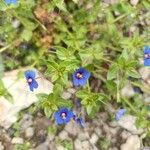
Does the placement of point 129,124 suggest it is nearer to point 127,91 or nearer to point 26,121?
point 127,91

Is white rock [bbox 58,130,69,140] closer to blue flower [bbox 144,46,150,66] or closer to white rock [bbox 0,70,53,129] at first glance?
white rock [bbox 0,70,53,129]

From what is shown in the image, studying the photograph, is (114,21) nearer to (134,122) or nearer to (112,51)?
(112,51)

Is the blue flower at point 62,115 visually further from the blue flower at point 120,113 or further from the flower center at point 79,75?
the blue flower at point 120,113

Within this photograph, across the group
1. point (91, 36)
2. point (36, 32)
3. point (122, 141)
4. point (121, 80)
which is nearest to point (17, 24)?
point (36, 32)

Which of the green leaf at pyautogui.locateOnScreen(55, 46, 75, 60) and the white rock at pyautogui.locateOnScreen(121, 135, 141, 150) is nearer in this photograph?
the green leaf at pyautogui.locateOnScreen(55, 46, 75, 60)

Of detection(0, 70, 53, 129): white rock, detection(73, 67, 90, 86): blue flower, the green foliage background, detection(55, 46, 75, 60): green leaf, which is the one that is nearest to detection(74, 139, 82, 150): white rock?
the green foliage background

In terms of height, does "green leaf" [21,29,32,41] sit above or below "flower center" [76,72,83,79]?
above
